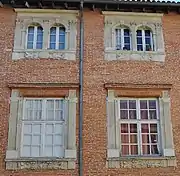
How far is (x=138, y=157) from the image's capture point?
12867mm

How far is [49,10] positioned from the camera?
14891 mm

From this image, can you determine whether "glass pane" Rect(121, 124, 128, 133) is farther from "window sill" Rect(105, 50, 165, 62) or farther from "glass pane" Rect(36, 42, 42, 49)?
"glass pane" Rect(36, 42, 42, 49)

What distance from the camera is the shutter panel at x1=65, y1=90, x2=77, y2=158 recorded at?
12807 millimetres

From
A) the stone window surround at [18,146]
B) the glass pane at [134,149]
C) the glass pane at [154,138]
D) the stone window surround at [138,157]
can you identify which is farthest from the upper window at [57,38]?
the glass pane at [154,138]

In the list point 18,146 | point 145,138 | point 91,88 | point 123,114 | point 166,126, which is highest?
point 91,88

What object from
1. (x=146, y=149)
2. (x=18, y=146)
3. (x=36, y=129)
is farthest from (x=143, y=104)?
(x=18, y=146)

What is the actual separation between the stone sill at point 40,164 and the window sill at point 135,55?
4231mm

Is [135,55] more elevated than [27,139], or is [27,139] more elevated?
[135,55]

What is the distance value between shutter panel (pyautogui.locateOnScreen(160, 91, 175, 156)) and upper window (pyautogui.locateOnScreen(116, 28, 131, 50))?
2.41 meters

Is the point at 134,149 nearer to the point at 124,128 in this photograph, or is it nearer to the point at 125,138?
the point at 125,138

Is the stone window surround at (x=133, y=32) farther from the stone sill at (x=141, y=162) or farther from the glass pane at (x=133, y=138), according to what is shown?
the stone sill at (x=141, y=162)

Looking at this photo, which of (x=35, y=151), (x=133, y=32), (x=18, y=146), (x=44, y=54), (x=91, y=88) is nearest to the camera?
(x=18, y=146)

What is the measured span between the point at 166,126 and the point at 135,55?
297 cm

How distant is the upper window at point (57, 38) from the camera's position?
14523 millimetres
